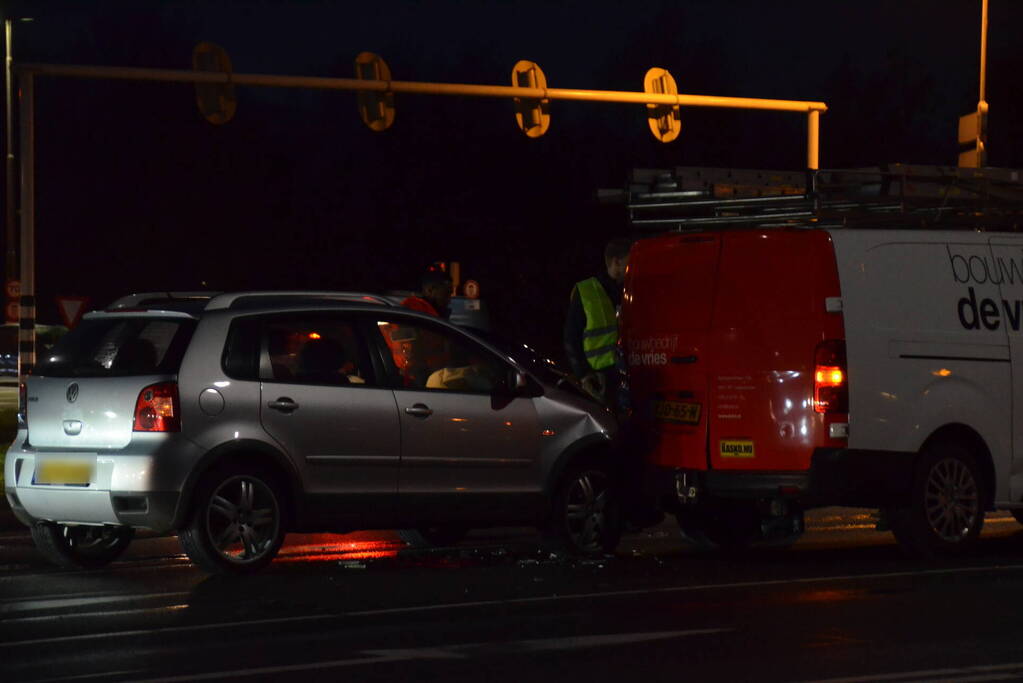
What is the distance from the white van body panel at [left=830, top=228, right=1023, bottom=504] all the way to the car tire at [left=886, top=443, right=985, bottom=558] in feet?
0.56

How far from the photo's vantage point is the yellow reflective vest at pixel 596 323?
1251 cm

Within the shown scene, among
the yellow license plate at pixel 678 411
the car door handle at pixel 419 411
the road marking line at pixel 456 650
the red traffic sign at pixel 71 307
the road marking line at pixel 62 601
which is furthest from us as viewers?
the red traffic sign at pixel 71 307

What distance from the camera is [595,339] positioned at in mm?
12562

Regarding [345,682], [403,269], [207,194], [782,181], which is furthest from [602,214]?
[345,682]

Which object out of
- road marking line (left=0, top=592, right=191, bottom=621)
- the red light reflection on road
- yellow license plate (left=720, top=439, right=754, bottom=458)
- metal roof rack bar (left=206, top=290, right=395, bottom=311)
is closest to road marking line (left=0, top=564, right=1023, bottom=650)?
yellow license plate (left=720, top=439, right=754, bottom=458)

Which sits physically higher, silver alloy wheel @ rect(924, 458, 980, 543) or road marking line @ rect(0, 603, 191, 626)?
silver alloy wheel @ rect(924, 458, 980, 543)

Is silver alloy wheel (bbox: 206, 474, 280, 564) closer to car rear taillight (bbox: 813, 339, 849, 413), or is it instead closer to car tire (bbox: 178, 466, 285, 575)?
car tire (bbox: 178, 466, 285, 575)

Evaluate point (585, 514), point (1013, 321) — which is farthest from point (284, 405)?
point (1013, 321)

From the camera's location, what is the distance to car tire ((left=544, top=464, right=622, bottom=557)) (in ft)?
37.9

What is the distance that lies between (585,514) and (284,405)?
216 cm

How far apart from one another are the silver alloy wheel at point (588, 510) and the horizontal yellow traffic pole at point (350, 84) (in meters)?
10.9

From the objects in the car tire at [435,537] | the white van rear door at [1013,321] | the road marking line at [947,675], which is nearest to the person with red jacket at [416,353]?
the car tire at [435,537]

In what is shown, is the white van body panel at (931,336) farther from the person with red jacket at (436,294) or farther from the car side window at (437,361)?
the person with red jacket at (436,294)

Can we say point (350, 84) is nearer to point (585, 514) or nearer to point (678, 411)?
point (678, 411)
